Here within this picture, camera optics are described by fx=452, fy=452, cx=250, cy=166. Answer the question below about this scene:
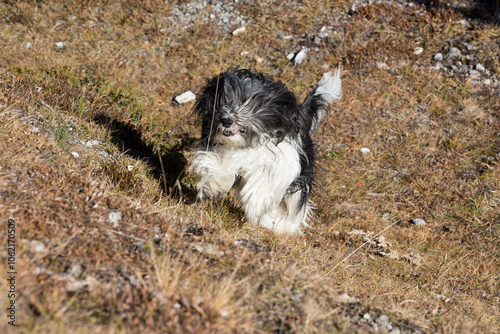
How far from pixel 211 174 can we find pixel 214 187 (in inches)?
6.8

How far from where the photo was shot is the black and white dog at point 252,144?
4.01 meters

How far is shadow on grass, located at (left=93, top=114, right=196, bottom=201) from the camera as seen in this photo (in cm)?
512

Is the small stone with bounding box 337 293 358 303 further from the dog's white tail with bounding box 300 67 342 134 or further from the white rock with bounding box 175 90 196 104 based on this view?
the white rock with bounding box 175 90 196 104

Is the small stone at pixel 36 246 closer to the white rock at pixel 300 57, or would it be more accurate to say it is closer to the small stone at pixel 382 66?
the white rock at pixel 300 57

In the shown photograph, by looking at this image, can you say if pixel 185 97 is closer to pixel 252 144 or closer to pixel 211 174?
pixel 211 174

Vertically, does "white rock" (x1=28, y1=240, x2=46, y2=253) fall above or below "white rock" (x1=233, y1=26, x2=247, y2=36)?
above

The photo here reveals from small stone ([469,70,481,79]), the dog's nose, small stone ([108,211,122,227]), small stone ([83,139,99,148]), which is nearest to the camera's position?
small stone ([108,211,122,227])

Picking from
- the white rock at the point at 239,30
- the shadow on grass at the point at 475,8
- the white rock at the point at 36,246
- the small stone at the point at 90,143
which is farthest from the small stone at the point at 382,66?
the white rock at the point at 36,246

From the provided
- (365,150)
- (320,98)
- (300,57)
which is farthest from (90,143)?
(300,57)

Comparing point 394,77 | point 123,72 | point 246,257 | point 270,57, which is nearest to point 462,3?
point 394,77

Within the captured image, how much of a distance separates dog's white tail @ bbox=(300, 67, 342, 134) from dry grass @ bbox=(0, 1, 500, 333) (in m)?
0.90

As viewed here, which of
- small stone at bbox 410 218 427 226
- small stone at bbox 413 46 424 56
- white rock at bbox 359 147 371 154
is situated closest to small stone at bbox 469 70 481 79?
small stone at bbox 413 46 424 56

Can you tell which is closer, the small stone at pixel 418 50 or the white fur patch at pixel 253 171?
the white fur patch at pixel 253 171

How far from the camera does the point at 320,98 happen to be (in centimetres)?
507
